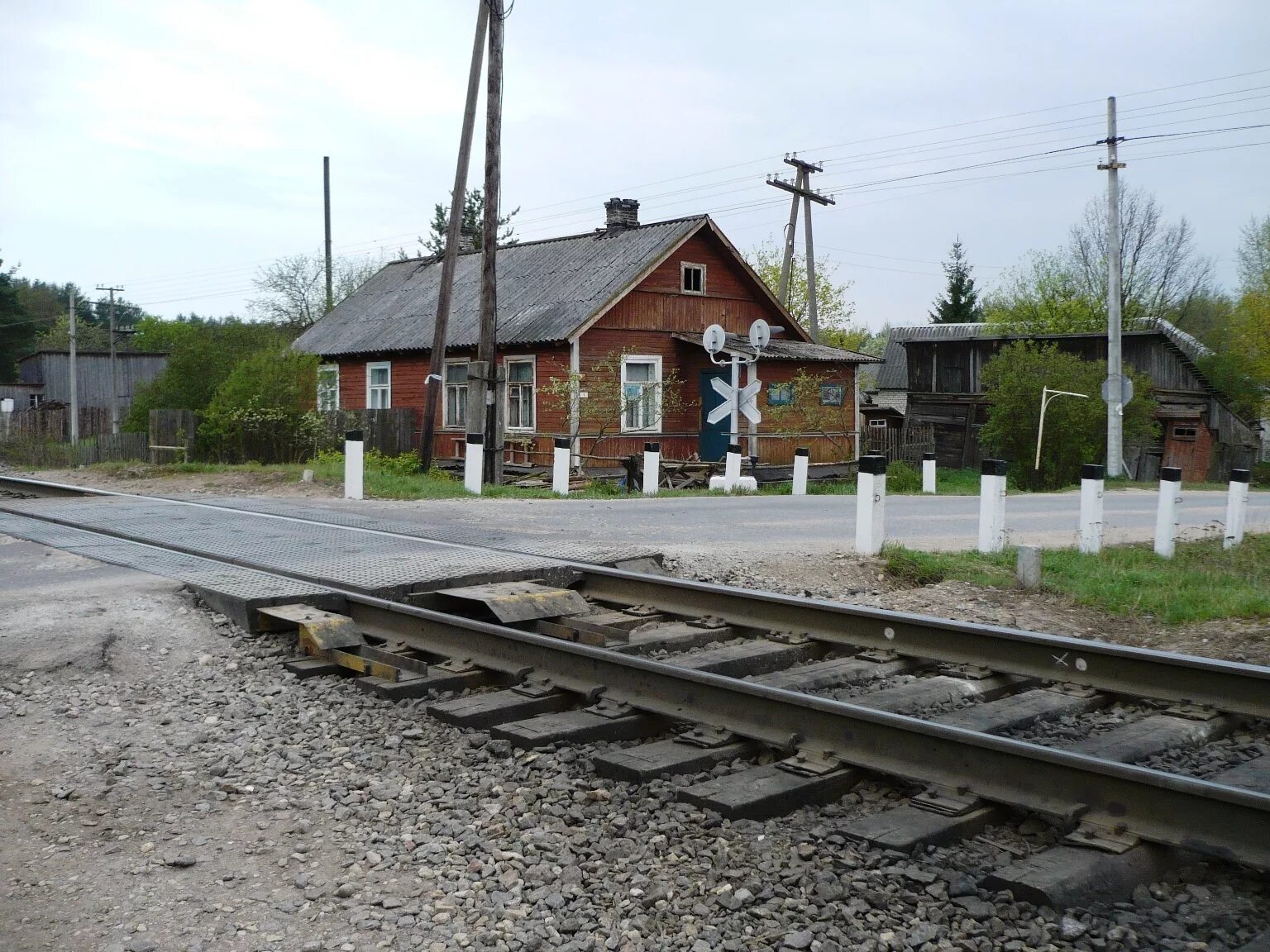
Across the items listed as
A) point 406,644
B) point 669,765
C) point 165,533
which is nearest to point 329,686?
point 406,644

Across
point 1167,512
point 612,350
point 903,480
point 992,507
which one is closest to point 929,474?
point 903,480

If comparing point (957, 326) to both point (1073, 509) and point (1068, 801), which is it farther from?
point (1068, 801)

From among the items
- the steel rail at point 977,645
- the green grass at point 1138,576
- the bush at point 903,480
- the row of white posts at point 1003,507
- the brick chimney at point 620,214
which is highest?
the brick chimney at point 620,214

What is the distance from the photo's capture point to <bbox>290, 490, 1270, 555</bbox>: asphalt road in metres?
11.4

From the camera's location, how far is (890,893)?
3.43 metres

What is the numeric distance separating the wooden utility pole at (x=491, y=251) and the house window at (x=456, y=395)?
9483 mm

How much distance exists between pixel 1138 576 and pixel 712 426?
20705 millimetres

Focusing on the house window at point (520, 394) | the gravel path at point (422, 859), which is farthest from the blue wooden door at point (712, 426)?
the gravel path at point (422, 859)

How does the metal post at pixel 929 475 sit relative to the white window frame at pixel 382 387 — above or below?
below

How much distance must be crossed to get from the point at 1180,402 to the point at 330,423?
29510 millimetres

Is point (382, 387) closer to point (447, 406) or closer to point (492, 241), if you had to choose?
point (447, 406)

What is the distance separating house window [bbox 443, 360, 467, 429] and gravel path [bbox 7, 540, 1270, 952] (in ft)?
84.0

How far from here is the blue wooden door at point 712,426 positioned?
29.5 metres

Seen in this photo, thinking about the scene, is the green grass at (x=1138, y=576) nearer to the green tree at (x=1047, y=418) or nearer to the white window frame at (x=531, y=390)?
the white window frame at (x=531, y=390)
